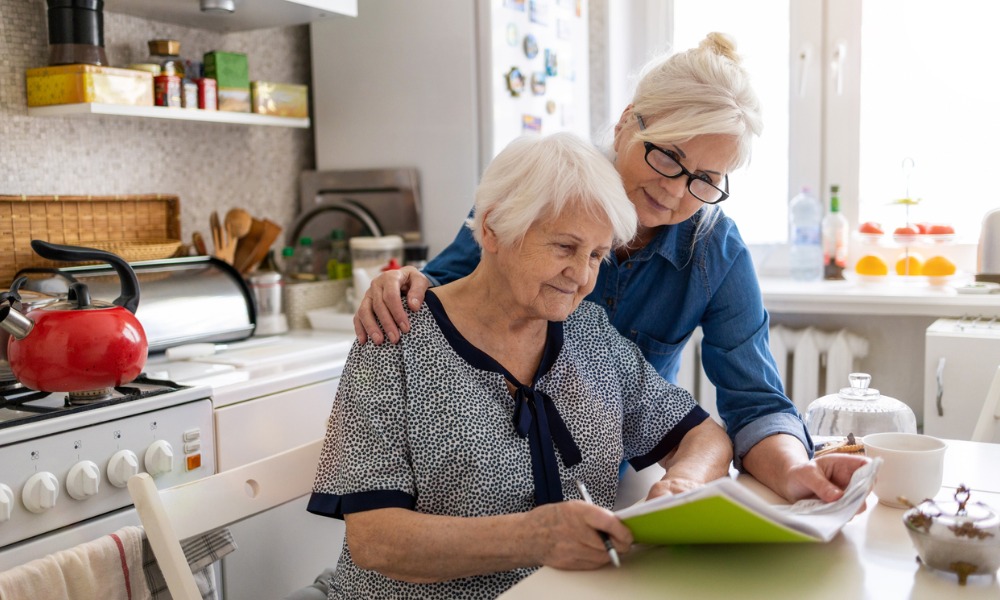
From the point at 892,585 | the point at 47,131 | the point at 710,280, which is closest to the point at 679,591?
the point at 892,585

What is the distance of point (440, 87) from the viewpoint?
2568mm

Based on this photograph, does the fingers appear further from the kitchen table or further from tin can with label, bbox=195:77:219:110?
tin can with label, bbox=195:77:219:110

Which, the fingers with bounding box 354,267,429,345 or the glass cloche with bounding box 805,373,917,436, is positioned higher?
the fingers with bounding box 354,267,429,345

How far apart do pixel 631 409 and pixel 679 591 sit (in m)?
0.49

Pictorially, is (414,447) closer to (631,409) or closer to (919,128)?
(631,409)

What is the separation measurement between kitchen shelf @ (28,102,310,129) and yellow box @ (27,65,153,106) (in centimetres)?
2

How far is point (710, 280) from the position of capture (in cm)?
149

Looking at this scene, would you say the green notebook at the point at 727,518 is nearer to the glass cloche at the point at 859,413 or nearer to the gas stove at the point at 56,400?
the glass cloche at the point at 859,413

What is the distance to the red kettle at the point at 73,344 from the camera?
1522 millimetres

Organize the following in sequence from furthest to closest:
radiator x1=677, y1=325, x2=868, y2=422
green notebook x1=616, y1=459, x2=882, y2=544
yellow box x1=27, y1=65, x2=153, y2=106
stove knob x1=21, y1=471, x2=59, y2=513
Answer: radiator x1=677, y1=325, x2=868, y2=422
yellow box x1=27, y1=65, x2=153, y2=106
stove knob x1=21, y1=471, x2=59, y2=513
green notebook x1=616, y1=459, x2=882, y2=544

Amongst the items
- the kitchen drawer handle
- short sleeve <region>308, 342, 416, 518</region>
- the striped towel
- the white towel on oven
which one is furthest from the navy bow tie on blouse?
the kitchen drawer handle

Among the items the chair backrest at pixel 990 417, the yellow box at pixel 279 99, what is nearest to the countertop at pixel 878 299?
the chair backrest at pixel 990 417

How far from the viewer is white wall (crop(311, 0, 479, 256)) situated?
2.54m

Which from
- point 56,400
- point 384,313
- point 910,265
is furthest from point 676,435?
point 910,265
